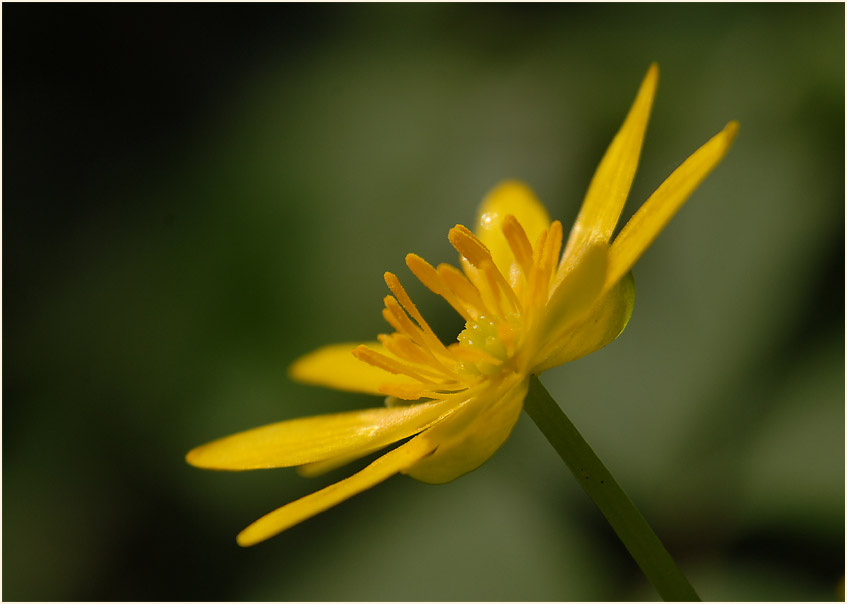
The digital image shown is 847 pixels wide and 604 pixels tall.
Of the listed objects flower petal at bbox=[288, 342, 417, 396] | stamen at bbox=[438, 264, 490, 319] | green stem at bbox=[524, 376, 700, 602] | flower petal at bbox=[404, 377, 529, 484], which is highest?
flower petal at bbox=[288, 342, 417, 396]

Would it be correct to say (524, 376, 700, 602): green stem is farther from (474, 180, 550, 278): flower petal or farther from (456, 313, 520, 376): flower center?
(474, 180, 550, 278): flower petal

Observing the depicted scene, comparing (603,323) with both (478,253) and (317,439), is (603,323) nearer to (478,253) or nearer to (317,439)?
(478,253)

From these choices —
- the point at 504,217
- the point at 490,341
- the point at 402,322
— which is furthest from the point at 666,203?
the point at 504,217

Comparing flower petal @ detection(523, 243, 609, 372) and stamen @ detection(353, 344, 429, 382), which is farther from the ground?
stamen @ detection(353, 344, 429, 382)

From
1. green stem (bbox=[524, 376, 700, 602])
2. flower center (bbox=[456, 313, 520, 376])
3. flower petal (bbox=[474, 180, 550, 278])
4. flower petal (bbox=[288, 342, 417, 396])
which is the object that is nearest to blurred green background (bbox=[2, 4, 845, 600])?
flower petal (bbox=[474, 180, 550, 278])

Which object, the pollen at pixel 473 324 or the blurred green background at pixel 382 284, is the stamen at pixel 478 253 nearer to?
the pollen at pixel 473 324

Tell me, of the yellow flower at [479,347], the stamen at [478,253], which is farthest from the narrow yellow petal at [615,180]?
the stamen at [478,253]

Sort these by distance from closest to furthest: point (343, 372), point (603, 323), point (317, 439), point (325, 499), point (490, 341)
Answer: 1. point (325, 499)
2. point (603, 323)
3. point (490, 341)
4. point (317, 439)
5. point (343, 372)
